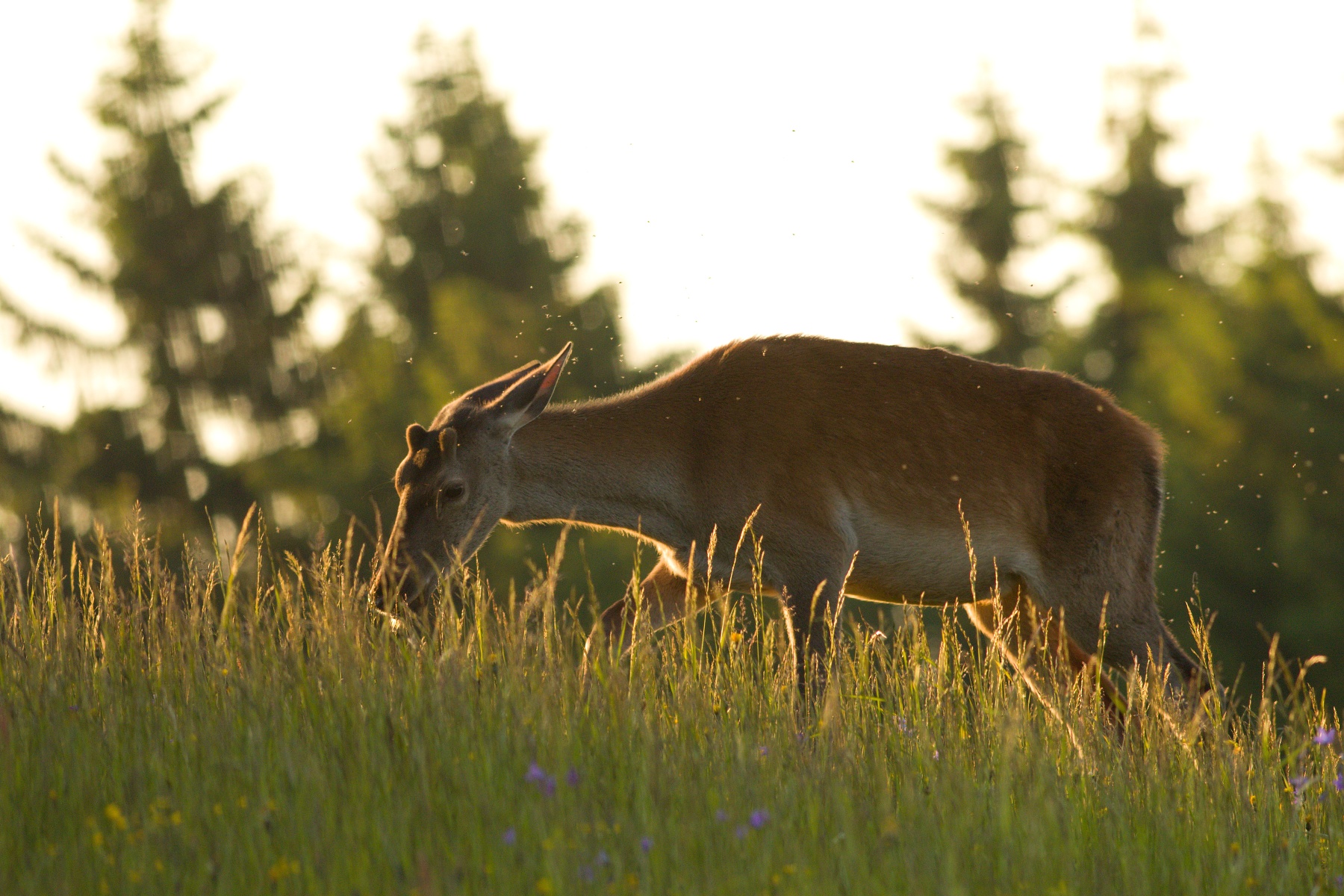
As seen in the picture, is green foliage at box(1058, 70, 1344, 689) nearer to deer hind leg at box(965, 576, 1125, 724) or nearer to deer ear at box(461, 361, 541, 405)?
deer hind leg at box(965, 576, 1125, 724)

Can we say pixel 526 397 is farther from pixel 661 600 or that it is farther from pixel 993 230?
pixel 993 230

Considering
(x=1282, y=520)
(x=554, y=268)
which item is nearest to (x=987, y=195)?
(x=554, y=268)

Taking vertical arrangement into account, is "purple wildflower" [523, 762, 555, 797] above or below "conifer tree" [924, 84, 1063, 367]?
below

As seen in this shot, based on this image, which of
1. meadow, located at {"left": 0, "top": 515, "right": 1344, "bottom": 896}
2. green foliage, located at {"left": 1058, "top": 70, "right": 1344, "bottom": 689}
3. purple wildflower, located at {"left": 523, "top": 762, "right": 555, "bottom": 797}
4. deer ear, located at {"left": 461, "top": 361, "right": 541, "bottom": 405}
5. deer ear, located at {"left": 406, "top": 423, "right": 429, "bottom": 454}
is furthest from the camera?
green foliage, located at {"left": 1058, "top": 70, "right": 1344, "bottom": 689}

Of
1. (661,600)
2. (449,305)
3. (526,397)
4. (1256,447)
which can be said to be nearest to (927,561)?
(661,600)

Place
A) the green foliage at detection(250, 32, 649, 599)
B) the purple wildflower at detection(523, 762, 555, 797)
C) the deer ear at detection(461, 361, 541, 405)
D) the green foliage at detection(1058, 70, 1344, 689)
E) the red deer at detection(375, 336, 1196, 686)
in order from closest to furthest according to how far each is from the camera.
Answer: the purple wildflower at detection(523, 762, 555, 797) → the red deer at detection(375, 336, 1196, 686) → the deer ear at detection(461, 361, 541, 405) → the green foliage at detection(1058, 70, 1344, 689) → the green foliage at detection(250, 32, 649, 599)

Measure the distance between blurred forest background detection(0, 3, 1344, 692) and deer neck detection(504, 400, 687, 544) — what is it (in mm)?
14231

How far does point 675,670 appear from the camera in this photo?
18.2 ft

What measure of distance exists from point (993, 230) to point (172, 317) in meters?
21.9

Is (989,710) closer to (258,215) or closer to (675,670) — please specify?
(675,670)

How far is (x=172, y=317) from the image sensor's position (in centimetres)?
3000

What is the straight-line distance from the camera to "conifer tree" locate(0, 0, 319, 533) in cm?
2867

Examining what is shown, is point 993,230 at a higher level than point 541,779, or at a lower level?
higher

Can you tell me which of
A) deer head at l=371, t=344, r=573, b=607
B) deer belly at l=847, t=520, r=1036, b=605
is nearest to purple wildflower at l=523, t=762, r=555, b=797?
deer head at l=371, t=344, r=573, b=607
